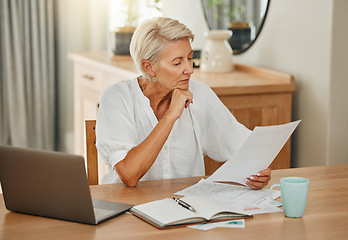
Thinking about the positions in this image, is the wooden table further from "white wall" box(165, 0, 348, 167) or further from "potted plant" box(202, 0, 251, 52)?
"potted plant" box(202, 0, 251, 52)

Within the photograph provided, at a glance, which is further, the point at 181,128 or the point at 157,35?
the point at 181,128

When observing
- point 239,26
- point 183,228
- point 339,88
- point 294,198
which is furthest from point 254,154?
point 239,26

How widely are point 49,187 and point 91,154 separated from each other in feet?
1.93

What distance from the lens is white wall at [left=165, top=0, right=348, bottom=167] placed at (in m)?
2.40

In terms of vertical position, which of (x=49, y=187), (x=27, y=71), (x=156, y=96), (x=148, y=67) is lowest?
(x=27, y=71)

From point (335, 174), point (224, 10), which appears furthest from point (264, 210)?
point (224, 10)

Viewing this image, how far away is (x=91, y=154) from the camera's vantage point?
2023 mm

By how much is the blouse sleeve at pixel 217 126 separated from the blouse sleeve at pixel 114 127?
0.27 m

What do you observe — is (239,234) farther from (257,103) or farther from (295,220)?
(257,103)

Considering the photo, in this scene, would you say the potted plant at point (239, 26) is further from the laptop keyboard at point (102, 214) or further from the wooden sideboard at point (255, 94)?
the laptop keyboard at point (102, 214)

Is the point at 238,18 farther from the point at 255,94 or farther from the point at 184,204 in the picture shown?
the point at 184,204

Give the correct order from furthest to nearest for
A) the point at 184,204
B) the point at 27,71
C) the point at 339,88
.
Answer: the point at 27,71, the point at 339,88, the point at 184,204

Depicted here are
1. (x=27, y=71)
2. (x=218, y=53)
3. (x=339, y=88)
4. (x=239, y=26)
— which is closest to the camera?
(x=339, y=88)

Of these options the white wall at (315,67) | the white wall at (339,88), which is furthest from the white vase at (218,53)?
the white wall at (339,88)
